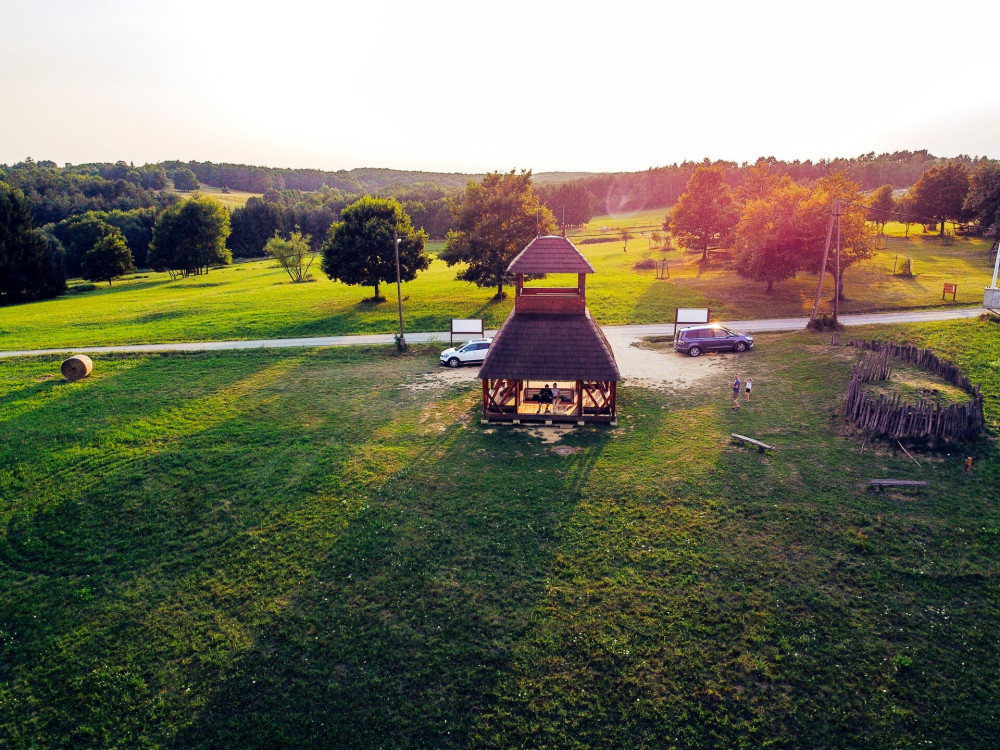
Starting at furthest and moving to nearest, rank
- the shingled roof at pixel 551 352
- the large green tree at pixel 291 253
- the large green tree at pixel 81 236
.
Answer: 1. the large green tree at pixel 81 236
2. the large green tree at pixel 291 253
3. the shingled roof at pixel 551 352

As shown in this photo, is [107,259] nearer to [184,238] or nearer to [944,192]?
[184,238]

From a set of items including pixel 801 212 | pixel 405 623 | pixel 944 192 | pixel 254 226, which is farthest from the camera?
pixel 254 226

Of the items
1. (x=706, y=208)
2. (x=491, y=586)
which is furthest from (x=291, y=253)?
(x=491, y=586)

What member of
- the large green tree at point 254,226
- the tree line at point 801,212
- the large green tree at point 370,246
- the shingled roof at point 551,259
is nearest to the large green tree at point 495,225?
the large green tree at point 370,246

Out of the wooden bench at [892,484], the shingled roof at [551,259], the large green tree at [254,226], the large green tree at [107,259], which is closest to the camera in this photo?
the wooden bench at [892,484]

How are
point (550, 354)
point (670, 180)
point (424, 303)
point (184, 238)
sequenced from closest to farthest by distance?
point (550, 354), point (424, 303), point (184, 238), point (670, 180)

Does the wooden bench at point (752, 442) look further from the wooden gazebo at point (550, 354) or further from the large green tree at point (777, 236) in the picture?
the large green tree at point (777, 236)

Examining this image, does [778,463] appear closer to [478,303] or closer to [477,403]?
[477,403]
